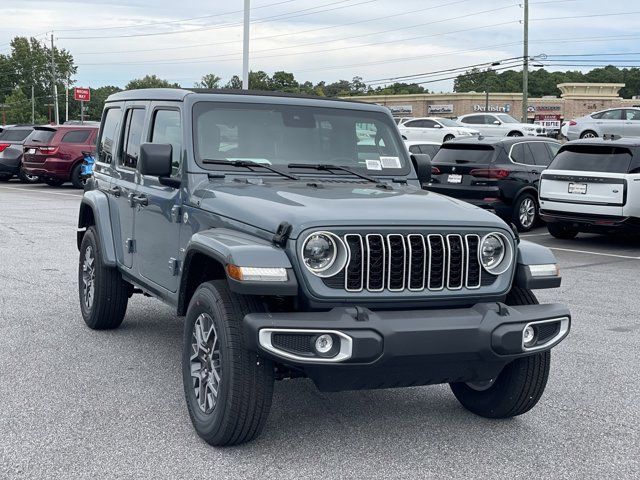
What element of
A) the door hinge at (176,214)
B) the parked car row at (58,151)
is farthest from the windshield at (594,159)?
the parked car row at (58,151)

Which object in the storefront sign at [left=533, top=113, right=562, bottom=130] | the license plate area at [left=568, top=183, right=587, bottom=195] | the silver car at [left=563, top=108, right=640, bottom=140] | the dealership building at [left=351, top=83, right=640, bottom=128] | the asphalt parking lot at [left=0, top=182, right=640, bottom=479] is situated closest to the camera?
the asphalt parking lot at [left=0, top=182, right=640, bottom=479]

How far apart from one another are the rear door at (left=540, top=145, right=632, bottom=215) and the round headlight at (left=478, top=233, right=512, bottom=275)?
364 inches

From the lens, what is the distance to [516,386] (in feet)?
16.8

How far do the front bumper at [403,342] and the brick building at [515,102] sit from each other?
66.8 meters

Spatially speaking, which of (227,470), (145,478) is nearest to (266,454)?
(227,470)

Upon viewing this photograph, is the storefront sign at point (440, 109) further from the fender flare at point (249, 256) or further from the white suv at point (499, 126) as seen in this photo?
the fender flare at point (249, 256)

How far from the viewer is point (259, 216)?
4.81 metres

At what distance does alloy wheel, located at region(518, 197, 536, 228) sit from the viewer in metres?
16.4

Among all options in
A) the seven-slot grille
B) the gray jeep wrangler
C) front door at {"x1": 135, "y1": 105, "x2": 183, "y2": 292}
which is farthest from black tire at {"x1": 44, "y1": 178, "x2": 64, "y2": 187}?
the seven-slot grille

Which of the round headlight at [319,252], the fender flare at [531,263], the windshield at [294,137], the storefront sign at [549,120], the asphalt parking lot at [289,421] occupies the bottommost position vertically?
the asphalt parking lot at [289,421]

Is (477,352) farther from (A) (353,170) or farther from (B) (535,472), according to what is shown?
(A) (353,170)

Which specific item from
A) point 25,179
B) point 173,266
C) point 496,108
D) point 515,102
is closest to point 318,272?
point 173,266

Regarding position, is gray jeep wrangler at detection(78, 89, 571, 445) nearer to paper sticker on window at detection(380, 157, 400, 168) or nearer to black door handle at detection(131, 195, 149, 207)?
paper sticker on window at detection(380, 157, 400, 168)

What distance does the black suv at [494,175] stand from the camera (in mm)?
15914
